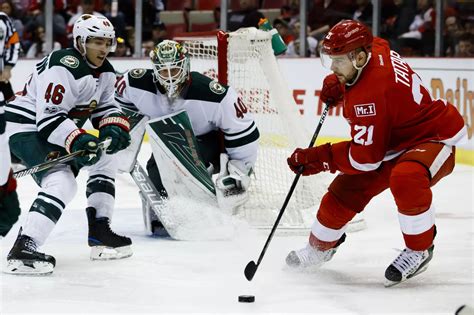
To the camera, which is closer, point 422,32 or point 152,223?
point 152,223

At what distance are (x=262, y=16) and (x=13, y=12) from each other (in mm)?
2680

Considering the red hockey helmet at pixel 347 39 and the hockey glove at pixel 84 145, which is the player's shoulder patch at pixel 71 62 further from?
the red hockey helmet at pixel 347 39

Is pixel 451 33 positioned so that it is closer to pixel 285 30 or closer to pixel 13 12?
pixel 285 30

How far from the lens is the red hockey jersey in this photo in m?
3.21

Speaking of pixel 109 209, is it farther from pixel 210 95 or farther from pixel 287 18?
pixel 287 18

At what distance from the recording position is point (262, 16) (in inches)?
322

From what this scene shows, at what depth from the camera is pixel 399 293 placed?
328cm

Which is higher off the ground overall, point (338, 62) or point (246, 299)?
point (338, 62)

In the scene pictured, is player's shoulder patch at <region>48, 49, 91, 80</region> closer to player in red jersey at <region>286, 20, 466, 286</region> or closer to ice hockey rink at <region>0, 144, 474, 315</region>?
ice hockey rink at <region>0, 144, 474, 315</region>

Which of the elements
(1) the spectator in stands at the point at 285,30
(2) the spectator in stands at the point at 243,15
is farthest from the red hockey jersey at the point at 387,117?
(1) the spectator in stands at the point at 285,30

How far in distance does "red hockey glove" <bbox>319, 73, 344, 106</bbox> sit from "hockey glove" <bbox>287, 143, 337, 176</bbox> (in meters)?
0.36

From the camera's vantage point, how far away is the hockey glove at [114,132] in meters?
3.75

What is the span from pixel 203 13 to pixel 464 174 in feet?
10.3

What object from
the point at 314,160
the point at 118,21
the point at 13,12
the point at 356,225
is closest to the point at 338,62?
the point at 314,160
